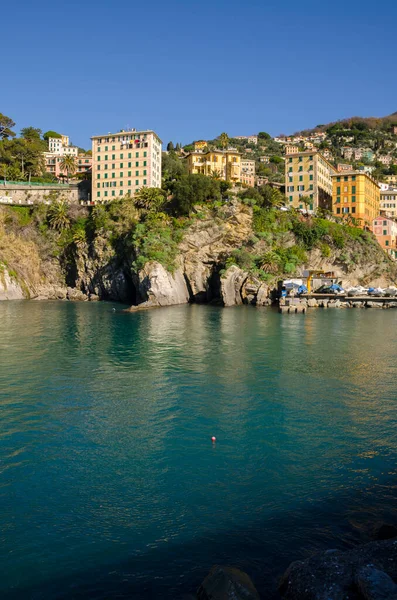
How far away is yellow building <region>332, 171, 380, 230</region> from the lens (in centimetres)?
11300

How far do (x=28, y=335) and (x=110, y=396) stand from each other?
951 inches

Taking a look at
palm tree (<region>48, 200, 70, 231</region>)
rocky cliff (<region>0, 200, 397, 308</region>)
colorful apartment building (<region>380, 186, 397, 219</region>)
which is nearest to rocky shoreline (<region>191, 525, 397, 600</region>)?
rocky cliff (<region>0, 200, 397, 308</region>)

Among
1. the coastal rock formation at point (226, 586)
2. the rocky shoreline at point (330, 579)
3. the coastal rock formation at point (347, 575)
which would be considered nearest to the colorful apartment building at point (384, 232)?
the coastal rock formation at point (347, 575)

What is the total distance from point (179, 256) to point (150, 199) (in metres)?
14.3

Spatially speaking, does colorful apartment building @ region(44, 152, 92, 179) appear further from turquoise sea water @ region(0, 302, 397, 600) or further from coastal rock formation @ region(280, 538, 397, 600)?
coastal rock formation @ region(280, 538, 397, 600)

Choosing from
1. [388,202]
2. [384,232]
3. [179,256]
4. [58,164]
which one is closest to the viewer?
[179,256]

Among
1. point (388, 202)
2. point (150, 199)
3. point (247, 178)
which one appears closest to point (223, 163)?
point (247, 178)

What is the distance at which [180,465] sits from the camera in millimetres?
18250

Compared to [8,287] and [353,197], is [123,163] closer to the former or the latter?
[8,287]

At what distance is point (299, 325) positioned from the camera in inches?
2286

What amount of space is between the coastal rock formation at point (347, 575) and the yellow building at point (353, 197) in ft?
352

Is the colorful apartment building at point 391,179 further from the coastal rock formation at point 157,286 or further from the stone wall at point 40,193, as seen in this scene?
the coastal rock formation at point 157,286

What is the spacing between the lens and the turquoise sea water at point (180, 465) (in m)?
12.8

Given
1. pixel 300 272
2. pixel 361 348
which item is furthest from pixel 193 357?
pixel 300 272
